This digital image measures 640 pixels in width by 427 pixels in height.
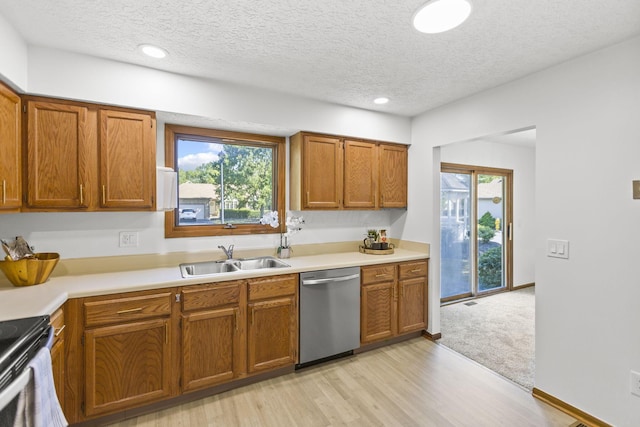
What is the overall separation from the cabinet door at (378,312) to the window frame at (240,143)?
3.72 feet

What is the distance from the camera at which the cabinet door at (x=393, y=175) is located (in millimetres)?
3463

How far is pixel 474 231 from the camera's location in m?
4.59

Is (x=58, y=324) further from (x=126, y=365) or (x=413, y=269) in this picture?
(x=413, y=269)

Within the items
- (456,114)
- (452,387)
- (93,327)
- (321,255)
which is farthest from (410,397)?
(456,114)

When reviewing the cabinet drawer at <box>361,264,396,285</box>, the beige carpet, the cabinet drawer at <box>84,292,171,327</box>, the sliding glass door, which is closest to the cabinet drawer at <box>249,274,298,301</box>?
the cabinet drawer at <box>84,292,171,327</box>

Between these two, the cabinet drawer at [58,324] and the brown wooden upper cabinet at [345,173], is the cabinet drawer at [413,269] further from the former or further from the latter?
the cabinet drawer at [58,324]

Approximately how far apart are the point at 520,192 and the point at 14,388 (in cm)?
607

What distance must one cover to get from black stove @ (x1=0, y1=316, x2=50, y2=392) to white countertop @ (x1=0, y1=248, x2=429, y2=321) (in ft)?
0.45

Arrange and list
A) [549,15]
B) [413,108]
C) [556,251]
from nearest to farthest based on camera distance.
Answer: [549,15] → [556,251] → [413,108]

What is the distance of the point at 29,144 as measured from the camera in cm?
200

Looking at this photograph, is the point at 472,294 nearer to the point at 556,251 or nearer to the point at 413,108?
the point at 556,251

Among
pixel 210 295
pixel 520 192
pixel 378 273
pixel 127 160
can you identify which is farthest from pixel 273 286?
pixel 520 192

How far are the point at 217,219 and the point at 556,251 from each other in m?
2.90

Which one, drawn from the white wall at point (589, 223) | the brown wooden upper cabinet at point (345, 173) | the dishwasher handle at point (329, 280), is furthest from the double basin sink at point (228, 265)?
the white wall at point (589, 223)
